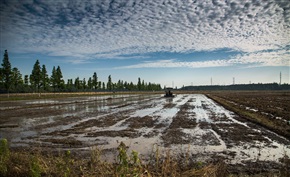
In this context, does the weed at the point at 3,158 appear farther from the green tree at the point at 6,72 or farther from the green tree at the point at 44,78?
the green tree at the point at 44,78

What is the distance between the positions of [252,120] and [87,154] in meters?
13.7

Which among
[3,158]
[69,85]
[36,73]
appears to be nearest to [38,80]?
[36,73]

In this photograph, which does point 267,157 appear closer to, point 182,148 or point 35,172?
point 182,148

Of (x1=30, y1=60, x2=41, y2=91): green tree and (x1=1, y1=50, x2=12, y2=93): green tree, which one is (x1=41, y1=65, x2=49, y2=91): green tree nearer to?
(x1=30, y1=60, x2=41, y2=91): green tree

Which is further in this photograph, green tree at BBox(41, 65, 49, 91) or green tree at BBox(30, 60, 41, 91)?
green tree at BBox(41, 65, 49, 91)

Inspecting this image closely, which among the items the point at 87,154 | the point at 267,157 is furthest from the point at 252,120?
the point at 87,154

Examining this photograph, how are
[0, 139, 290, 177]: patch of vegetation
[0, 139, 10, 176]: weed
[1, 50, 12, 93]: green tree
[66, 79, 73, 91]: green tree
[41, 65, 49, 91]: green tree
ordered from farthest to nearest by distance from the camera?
1. [66, 79, 73, 91]: green tree
2. [41, 65, 49, 91]: green tree
3. [1, 50, 12, 93]: green tree
4. [0, 139, 10, 176]: weed
5. [0, 139, 290, 177]: patch of vegetation

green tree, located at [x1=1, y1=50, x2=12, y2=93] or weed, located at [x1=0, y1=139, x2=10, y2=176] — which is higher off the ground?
green tree, located at [x1=1, y1=50, x2=12, y2=93]

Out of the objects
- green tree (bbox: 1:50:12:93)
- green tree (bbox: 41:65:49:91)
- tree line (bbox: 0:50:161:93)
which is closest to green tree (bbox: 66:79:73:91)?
tree line (bbox: 0:50:161:93)

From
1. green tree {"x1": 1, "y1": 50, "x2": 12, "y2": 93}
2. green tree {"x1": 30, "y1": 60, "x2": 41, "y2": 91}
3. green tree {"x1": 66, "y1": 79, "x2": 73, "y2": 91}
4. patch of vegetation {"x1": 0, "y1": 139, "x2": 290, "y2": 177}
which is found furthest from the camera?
green tree {"x1": 66, "y1": 79, "x2": 73, "y2": 91}

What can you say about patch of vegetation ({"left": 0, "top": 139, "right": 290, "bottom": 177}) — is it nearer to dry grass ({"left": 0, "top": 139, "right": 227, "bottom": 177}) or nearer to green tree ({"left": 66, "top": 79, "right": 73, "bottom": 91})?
dry grass ({"left": 0, "top": 139, "right": 227, "bottom": 177})

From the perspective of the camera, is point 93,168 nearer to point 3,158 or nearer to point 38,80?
point 3,158

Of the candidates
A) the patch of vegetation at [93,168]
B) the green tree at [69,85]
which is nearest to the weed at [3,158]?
the patch of vegetation at [93,168]

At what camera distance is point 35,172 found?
12.8 feet
